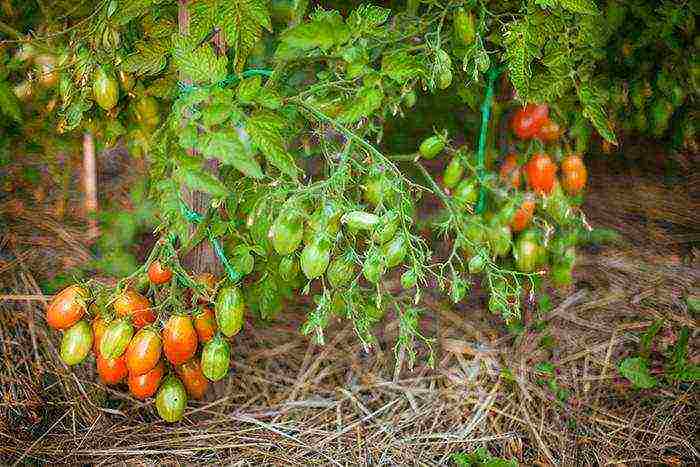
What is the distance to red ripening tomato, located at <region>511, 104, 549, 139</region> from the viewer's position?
→ 1520 millimetres

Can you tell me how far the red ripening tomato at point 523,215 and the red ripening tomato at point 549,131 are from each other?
0.53 feet

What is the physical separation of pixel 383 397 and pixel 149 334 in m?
0.60

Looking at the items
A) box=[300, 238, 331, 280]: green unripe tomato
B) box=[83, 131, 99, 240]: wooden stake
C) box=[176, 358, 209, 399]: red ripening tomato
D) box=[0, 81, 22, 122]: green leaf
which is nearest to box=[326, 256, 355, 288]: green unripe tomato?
box=[300, 238, 331, 280]: green unripe tomato

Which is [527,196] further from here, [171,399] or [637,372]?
[171,399]

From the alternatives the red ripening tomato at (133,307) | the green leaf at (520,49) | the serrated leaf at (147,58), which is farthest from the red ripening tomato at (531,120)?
the red ripening tomato at (133,307)

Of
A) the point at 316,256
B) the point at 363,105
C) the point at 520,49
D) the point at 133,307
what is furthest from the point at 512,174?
the point at 133,307

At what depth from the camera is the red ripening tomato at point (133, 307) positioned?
131 cm

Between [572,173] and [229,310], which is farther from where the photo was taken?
[572,173]

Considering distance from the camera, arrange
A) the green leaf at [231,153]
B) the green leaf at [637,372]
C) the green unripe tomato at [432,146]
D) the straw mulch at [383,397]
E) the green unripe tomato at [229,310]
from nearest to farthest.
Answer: the green leaf at [231,153], the green unripe tomato at [229,310], the green unripe tomato at [432,146], the straw mulch at [383,397], the green leaf at [637,372]

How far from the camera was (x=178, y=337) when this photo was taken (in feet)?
4.19

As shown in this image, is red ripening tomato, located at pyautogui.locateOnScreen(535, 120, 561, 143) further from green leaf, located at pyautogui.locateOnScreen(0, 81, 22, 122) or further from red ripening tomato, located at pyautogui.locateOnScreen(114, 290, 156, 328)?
green leaf, located at pyautogui.locateOnScreen(0, 81, 22, 122)

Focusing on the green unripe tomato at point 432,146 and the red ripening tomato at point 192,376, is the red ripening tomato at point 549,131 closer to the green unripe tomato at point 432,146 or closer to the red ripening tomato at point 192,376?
the green unripe tomato at point 432,146

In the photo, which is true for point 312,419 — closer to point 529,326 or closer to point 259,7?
point 529,326

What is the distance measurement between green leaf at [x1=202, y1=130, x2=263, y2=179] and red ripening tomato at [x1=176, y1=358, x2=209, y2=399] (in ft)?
1.73
